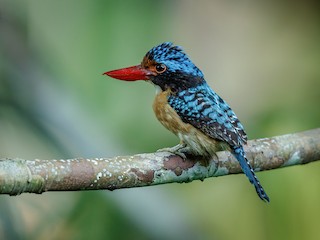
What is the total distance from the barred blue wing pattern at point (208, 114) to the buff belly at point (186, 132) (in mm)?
26

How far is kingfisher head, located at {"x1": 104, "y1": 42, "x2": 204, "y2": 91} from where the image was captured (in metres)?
3.14

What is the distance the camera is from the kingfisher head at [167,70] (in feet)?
10.3

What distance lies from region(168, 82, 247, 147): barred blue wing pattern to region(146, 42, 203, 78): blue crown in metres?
0.09

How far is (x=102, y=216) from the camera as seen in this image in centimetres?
367

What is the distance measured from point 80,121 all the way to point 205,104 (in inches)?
45.6

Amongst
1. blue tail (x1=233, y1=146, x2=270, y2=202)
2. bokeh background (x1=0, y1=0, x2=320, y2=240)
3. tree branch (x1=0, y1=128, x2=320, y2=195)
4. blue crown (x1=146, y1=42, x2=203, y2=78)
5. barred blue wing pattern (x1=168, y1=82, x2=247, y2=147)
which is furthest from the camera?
bokeh background (x1=0, y1=0, x2=320, y2=240)

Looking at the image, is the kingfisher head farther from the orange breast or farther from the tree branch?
the tree branch

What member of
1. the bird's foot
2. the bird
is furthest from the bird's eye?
the bird's foot

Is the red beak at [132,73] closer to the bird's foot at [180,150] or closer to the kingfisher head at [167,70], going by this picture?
the kingfisher head at [167,70]

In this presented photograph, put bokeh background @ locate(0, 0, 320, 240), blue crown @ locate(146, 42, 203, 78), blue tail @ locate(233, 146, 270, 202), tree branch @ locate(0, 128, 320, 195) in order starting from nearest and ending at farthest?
tree branch @ locate(0, 128, 320, 195), blue tail @ locate(233, 146, 270, 202), blue crown @ locate(146, 42, 203, 78), bokeh background @ locate(0, 0, 320, 240)

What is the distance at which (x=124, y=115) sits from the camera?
179 inches

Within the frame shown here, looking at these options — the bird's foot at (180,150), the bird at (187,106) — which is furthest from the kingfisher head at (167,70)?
the bird's foot at (180,150)

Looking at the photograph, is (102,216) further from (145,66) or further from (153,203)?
(145,66)

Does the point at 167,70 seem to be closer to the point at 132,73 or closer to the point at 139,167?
the point at 132,73
